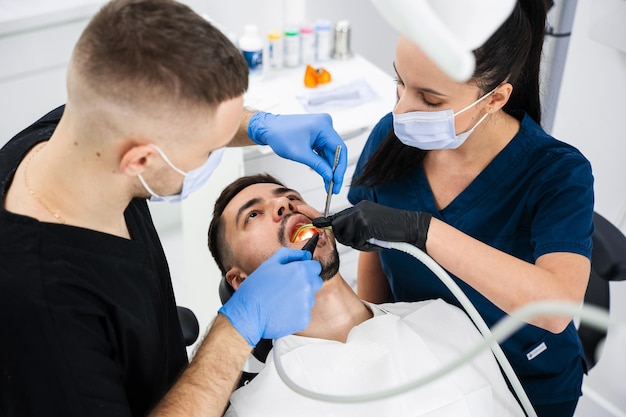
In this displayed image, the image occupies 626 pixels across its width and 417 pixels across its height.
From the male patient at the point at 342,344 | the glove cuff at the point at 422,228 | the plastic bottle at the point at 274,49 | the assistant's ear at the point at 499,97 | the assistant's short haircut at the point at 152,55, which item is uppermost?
the assistant's short haircut at the point at 152,55

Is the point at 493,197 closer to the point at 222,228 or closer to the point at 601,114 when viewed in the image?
the point at 222,228

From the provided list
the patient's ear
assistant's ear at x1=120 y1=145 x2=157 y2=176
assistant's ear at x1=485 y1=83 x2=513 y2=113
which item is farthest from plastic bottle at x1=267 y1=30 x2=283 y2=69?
assistant's ear at x1=120 y1=145 x2=157 y2=176

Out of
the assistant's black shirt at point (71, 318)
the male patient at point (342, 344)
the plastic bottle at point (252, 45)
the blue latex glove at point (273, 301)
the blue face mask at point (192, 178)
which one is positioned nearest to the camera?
the assistant's black shirt at point (71, 318)

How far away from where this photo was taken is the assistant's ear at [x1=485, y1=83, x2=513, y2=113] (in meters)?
1.39

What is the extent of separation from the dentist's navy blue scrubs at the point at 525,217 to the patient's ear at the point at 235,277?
1.14ft

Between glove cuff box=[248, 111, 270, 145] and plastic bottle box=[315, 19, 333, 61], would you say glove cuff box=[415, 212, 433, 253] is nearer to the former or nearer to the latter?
glove cuff box=[248, 111, 270, 145]

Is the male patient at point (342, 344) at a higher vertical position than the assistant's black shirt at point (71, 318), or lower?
lower

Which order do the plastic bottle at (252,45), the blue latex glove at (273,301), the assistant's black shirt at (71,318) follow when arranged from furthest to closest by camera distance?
the plastic bottle at (252,45) → the blue latex glove at (273,301) → the assistant's black shirt at (71,318)

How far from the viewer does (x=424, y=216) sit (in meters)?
1.35

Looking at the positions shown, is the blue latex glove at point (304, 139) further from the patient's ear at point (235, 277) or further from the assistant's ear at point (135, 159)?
the assistant's ear at point (135, 159)

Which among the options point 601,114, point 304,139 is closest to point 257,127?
point 304,139

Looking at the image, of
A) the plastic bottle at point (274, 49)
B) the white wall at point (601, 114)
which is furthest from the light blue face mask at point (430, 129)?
the plastic bottle at point (274, 49)

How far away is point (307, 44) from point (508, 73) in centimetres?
139

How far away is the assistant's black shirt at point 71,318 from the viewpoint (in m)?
1.01
